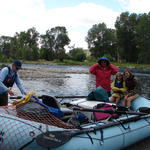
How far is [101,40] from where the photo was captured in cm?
7750

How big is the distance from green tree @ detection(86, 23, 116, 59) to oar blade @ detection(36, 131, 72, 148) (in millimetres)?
70641

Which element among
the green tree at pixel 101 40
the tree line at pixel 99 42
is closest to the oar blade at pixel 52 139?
the tree line at pixel 99 42

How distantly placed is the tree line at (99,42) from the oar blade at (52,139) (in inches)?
2104

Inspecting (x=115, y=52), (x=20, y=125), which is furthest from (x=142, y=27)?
(x=20, y=125)

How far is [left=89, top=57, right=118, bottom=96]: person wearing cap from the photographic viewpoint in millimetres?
7586

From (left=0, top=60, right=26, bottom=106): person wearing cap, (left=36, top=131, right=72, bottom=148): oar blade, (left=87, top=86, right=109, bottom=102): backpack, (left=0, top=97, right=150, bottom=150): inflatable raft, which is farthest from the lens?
(left=87, top=86, right=109, bottom=102): backpack

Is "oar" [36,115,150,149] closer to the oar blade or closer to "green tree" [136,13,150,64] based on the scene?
the oar blade

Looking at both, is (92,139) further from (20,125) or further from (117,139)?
(20,125)

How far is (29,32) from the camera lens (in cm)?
10031

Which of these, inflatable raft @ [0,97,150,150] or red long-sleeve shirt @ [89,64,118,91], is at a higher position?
red long-sleeve shirt @ [89,64,118,91]

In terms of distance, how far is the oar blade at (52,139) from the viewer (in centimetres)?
404

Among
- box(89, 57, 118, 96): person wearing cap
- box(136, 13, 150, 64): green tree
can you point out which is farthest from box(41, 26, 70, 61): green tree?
box(89, 57, 118, 96): person wearing cap

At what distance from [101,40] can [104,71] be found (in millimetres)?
70930

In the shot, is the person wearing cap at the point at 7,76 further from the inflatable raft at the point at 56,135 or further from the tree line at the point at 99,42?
the tree line at the point at 99,42
